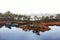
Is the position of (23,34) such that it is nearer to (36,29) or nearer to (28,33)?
(28,33)

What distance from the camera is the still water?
1.84m

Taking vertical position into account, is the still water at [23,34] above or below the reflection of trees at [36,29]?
below

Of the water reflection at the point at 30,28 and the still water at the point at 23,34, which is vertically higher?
the water reflection at the point at 30,28

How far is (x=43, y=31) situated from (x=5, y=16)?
66 cm

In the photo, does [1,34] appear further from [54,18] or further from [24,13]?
[54,18]

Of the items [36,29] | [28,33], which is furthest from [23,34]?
[36,29]

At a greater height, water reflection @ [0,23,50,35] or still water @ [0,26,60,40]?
water reflection @ [0,23,50,35]

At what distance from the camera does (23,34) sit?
1840 mm

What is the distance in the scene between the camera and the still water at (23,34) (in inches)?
72.3

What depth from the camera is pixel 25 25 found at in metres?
1.85
